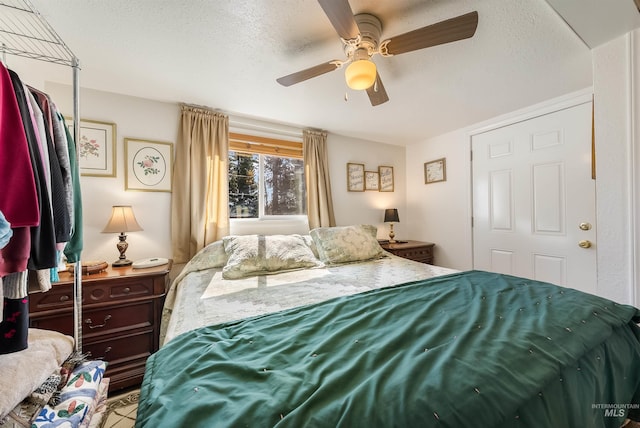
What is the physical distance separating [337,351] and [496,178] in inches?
116

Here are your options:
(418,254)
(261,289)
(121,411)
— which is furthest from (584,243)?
(121,411)

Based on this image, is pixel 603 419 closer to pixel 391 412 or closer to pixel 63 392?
pixel 391 412

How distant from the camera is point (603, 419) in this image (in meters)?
0.89

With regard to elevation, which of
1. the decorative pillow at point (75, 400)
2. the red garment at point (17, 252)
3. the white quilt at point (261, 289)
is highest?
the red garment at point (17, 252)

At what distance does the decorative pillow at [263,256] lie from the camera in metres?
1.88

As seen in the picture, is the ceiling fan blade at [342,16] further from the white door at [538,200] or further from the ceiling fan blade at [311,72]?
the white door at [538,200]

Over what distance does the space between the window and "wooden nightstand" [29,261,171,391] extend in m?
1.11

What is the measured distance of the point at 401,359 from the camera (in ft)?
2.42

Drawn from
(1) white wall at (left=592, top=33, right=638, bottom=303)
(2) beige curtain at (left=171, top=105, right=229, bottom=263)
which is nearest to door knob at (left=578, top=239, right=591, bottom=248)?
(1) white wall at (left=592, top=33, right=638, bottom=303)

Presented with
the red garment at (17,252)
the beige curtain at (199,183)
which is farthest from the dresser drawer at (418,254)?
the red garment at (17,252)

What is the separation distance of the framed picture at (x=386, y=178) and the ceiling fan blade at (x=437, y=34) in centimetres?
233

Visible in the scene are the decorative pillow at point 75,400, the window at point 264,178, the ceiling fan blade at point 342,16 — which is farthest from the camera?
the window at point 264,178

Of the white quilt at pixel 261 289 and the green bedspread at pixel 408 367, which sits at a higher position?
the green bedspread at pixel 408 367

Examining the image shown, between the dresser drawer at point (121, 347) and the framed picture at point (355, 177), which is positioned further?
the framed picture at point (355, 177)
